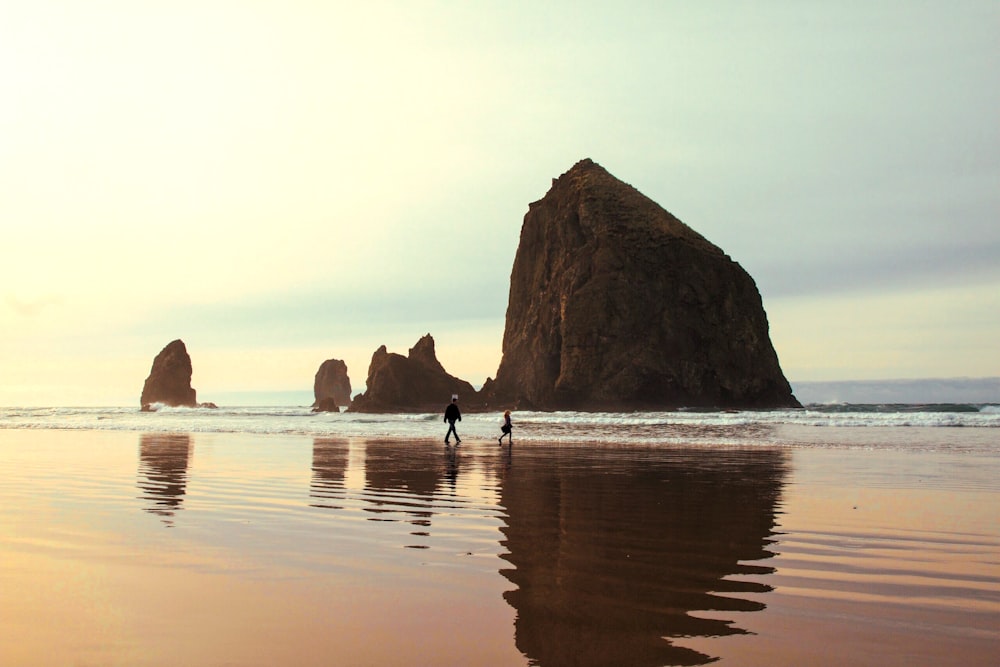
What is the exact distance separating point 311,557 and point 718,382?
75.1m

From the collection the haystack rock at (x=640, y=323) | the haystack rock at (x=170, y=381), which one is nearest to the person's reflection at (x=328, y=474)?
the haystack rock at (x=640, y=323)

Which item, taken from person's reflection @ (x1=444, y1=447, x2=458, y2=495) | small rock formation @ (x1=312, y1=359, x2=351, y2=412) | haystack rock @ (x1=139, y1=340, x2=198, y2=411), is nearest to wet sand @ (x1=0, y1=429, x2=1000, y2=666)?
person's reflection @ (x1=444, y1=447, x2=458, y2=495)

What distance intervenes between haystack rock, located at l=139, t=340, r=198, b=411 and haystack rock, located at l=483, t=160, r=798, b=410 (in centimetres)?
5756

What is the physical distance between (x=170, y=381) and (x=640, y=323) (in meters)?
79.7

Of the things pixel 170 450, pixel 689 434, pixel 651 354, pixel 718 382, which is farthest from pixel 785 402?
pixel 170 450

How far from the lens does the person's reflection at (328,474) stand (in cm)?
1011

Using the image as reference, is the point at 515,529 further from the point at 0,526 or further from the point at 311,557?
the point at 0,526

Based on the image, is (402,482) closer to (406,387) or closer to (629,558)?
(629,558)

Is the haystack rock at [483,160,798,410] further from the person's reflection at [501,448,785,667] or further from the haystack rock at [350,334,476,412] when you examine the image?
the person's reflection at [501,448,785,667]

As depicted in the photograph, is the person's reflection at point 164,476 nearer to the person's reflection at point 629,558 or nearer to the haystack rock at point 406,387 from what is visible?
the person's reflection at point 629,558

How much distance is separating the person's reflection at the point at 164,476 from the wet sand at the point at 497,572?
0.12m

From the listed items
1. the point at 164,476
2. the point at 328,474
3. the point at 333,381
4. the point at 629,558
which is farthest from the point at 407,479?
the point at 333,381

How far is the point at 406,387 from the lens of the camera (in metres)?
87.6

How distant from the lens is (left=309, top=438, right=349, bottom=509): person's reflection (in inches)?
398
